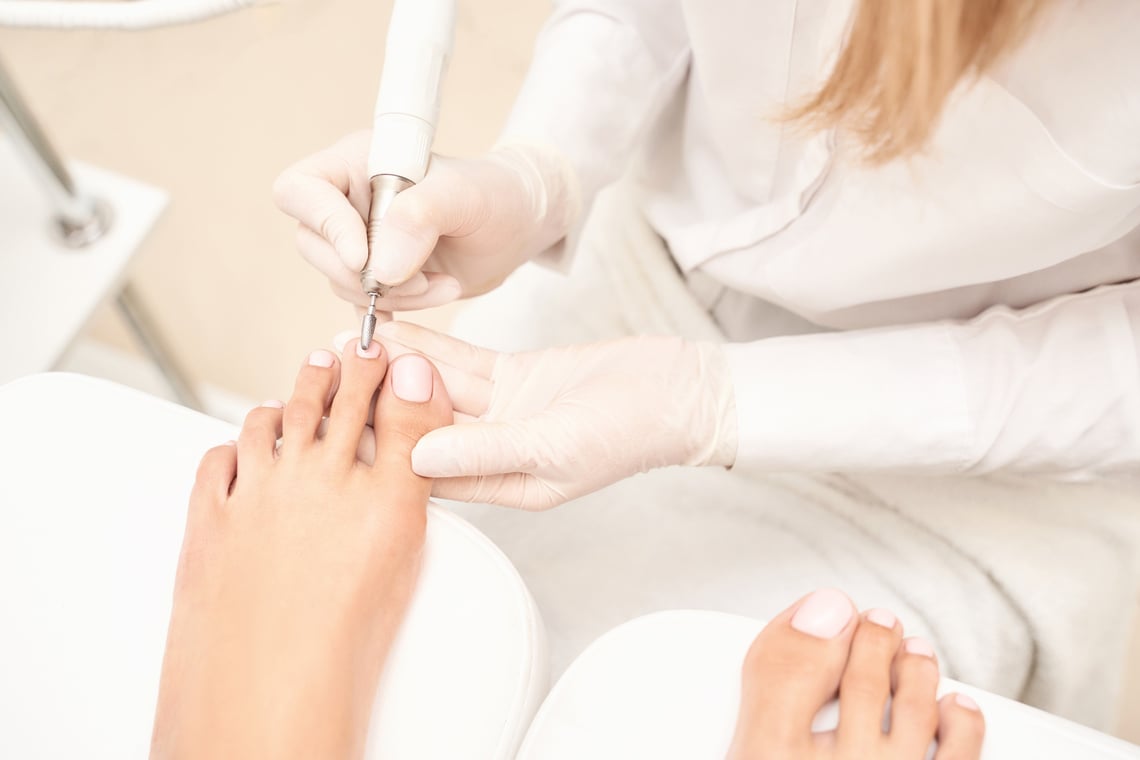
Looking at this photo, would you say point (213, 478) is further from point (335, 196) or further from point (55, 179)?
point (55, 179)

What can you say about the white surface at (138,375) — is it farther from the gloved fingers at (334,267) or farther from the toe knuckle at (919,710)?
the toe knuckle at (919,710)

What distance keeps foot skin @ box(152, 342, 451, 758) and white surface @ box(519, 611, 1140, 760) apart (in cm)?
13

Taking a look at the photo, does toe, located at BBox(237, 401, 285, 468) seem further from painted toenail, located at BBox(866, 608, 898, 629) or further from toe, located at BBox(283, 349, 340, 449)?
painted toenail, located at BBox(866, 608, 898, 629)

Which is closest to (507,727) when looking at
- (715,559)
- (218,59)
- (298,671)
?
(298,671)

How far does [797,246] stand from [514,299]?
0.32m

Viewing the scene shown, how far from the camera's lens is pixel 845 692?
0.58 m

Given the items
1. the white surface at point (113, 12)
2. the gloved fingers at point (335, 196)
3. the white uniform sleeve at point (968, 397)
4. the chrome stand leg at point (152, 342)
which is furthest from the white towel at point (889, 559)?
the chrome stand leg at point (152, 342)

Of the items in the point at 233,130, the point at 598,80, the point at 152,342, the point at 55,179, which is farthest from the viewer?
the point at 233,130

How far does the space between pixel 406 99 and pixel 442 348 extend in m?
0.21

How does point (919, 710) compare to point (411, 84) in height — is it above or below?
below

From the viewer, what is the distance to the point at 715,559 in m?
0.71

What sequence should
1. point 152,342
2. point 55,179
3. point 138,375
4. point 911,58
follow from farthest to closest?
point 138,375, point 152,342, point 55,179, point 911,58

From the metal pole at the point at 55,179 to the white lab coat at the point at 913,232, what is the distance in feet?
1.67

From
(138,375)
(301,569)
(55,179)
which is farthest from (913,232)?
(138,375)
